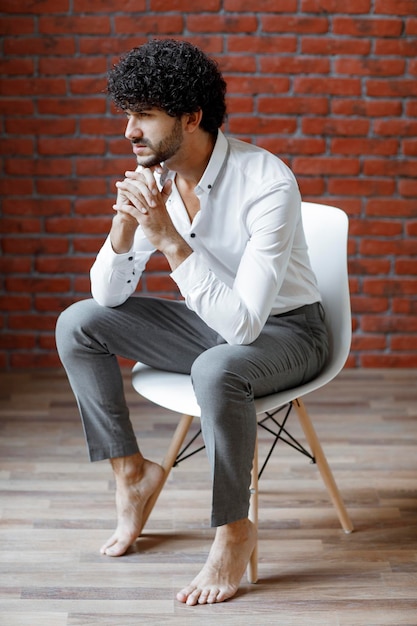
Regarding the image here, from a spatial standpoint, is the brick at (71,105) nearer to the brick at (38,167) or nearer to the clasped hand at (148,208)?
the brick at (38,167)

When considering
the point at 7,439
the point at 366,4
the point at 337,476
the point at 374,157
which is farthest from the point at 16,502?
the point at 366,4

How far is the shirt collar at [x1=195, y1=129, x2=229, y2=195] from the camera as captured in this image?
2100 millimetres

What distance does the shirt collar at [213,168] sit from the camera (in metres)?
2.10

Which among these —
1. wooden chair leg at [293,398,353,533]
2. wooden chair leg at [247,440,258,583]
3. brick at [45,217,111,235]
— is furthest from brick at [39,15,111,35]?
A: wooden chair leg at [247,440,258,583]

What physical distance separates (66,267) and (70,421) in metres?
0.60

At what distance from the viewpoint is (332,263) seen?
7.36ft

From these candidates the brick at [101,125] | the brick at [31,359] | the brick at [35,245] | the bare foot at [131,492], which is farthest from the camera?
the brick at [31,359]

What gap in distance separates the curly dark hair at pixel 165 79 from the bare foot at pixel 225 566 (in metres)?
0.89

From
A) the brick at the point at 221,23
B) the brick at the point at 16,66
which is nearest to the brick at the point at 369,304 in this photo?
the brick at the point at 221,23

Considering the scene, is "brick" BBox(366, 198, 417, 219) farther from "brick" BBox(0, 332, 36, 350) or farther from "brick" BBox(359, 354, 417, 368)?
"brick" BBox(0, 332, 36, 350)

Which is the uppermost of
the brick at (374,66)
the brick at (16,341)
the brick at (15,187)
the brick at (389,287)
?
the brick at (374,66)

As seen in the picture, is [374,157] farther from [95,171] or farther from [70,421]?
[70,421]

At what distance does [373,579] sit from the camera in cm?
207

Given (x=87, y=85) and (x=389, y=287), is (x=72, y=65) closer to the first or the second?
(x=87, y=85)
